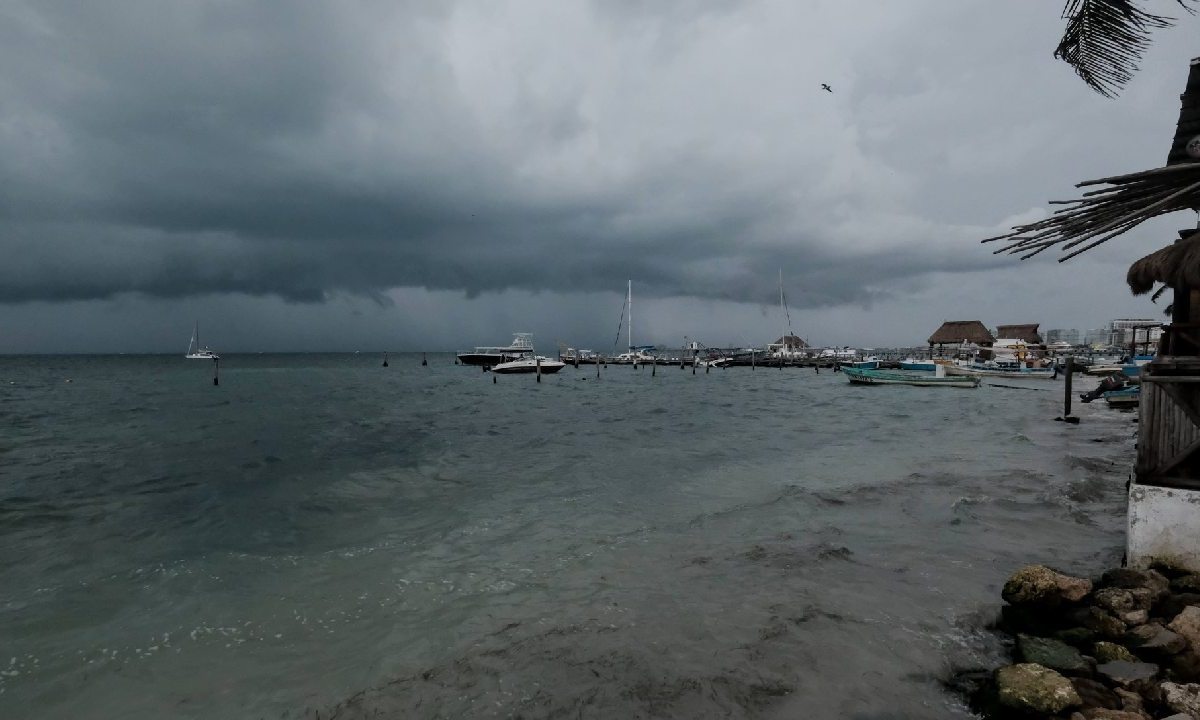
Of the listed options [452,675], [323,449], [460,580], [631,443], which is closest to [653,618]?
[452,675]

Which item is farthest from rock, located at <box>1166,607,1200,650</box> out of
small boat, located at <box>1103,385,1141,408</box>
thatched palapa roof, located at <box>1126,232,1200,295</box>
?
small boat, located at <box>1103,385,1141,408</box>

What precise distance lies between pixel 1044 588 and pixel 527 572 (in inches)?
263

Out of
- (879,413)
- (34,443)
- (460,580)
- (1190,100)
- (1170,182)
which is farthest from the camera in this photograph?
(879,413)

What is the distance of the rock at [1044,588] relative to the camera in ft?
21.7

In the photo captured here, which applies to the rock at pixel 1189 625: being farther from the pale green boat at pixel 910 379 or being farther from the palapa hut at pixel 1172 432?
the pale green boat at pixel 910 379

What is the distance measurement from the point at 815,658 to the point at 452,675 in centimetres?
381

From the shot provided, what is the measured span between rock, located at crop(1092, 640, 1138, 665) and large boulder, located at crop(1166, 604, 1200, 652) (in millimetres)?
496

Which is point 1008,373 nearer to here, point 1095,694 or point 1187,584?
point 1187,584

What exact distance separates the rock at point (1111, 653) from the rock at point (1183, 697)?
0.62m

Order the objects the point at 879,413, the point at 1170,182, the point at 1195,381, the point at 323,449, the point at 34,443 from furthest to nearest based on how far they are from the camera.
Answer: the point at 879,413 < the point at 34,443 < the point at 323,449 < the point at 1195,381 < the point at 1170,182

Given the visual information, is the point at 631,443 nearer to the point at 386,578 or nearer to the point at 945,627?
the point at 386,578

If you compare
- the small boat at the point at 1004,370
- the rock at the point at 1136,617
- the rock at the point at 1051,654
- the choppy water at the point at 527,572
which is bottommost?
the choppy water at the point at 527,572

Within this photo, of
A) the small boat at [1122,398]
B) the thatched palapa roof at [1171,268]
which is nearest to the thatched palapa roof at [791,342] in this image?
the small boat at [1122,398]

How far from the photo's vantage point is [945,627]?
22.1 feet
